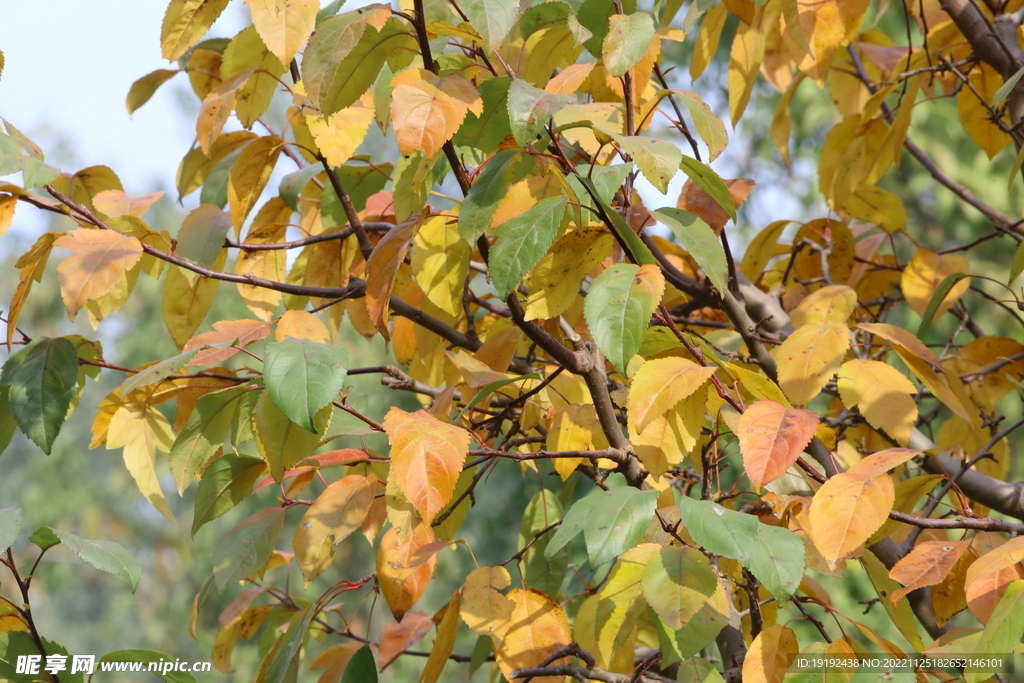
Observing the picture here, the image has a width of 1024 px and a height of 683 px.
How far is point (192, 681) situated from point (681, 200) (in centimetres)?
70

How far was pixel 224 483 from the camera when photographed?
2.43 feet

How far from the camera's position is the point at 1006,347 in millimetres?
1085

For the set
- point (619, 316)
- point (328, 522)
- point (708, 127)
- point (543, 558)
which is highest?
point (708, 127)

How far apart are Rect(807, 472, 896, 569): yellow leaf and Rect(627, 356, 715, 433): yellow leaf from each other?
0.12 m

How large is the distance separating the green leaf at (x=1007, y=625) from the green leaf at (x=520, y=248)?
37 cm

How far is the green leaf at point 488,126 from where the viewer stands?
626 mm

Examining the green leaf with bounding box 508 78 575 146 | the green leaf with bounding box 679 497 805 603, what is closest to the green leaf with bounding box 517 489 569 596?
the green leaf with bounding box 679 497 805 603

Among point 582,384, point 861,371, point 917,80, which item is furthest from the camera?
point 917,80

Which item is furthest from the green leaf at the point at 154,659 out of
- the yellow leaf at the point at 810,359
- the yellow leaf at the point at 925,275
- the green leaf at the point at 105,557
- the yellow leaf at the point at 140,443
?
the yellow leaf at the point at 925,275

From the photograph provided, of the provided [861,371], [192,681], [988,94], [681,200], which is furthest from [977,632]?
[988,94]

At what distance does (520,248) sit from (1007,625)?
39 centimetres

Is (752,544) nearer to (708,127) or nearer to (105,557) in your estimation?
(708,127)

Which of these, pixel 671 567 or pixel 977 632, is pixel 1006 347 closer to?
pixel 977 632

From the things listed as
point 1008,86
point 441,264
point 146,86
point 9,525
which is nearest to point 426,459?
point 441,264
